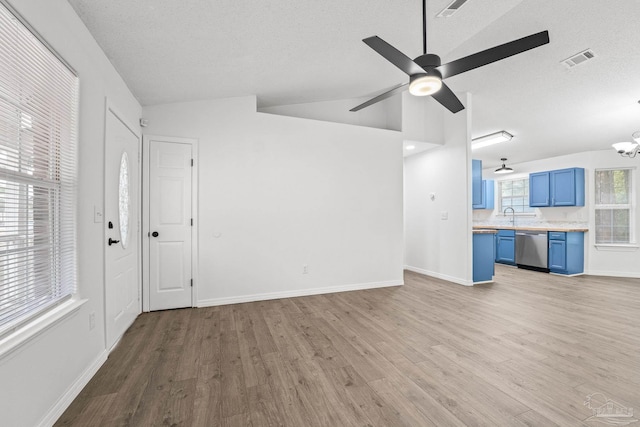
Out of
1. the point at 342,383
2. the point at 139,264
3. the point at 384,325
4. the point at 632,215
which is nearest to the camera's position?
the point at 342,383

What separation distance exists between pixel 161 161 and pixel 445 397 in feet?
12.4

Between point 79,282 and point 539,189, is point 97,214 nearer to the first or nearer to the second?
point 79,282

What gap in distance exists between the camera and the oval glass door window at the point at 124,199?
2.75 m

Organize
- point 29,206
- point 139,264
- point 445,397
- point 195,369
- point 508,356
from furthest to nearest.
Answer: point 139,264 < point 508,356 < point 195,369 < point 445,397 < point 29,206

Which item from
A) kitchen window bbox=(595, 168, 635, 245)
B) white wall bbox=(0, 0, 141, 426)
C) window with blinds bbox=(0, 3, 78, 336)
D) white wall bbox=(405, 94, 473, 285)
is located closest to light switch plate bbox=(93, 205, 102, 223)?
white wall bbox=(0, 0, 141, 426)

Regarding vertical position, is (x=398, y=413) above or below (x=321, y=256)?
A: below

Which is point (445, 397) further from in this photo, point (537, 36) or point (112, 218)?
point (112, 218)

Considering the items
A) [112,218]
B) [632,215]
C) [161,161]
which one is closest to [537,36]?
[112,218]

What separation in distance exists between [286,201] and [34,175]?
2.75 meters

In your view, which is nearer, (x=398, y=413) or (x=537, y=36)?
(x=398, y=413)

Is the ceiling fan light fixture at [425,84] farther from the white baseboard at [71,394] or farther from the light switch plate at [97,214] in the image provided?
the white baseboard at [71,394]

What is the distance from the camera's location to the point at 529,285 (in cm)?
477

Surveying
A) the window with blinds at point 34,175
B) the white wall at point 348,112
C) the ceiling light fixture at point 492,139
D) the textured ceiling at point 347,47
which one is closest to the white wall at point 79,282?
the window with blinds at point 34,175

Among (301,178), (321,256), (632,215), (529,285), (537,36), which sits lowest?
(529,285)
